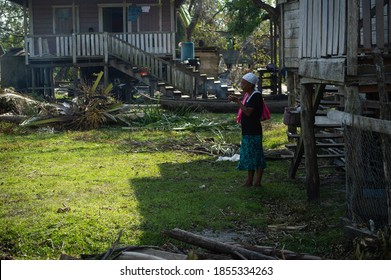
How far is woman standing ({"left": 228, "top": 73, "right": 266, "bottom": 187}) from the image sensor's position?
1063 cm

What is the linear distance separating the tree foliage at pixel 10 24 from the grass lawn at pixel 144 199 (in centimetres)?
3174

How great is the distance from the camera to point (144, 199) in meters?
10.3

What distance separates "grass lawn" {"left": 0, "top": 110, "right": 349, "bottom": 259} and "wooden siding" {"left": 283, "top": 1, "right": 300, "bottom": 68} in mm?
1831

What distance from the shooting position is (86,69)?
2972 cm

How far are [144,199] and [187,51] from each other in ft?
62.8

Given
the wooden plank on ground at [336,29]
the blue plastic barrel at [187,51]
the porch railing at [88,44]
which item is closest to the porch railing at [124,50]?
the porch railing at [88,44]

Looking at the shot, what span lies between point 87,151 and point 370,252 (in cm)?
920

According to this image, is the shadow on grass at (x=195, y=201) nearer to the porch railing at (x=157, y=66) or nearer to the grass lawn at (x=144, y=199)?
the grass lawn at (x=144, y=199)

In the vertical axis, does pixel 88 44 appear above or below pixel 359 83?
above

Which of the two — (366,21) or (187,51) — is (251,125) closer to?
(366,21)

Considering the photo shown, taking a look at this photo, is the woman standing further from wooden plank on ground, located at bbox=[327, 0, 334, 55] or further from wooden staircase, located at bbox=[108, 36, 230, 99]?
wooden staircase, located at bbox=[108, 36, 230, 99]

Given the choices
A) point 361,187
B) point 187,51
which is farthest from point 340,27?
point 187,51

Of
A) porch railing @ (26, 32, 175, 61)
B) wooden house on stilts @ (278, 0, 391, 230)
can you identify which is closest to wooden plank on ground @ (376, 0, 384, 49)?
wooden house on stilts @ (278, 0, 391, 230)
